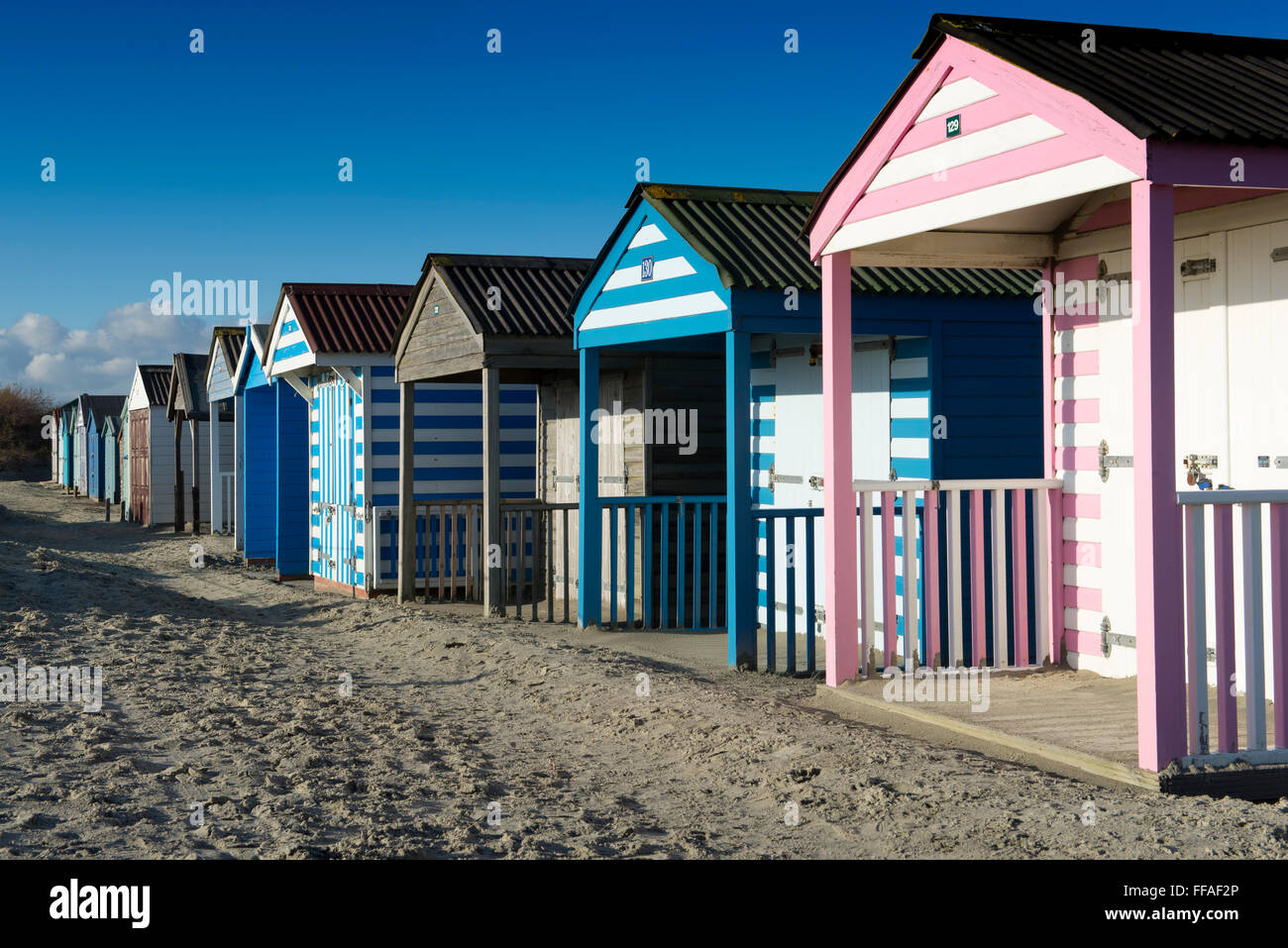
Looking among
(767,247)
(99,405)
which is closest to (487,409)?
(767,247)

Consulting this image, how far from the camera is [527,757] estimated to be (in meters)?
6.86

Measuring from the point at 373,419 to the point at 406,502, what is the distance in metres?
1.62

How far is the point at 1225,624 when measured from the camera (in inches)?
224

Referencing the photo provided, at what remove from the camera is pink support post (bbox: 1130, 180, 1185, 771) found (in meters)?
5.31

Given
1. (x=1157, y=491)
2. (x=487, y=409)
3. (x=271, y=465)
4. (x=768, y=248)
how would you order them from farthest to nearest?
(x=271, y=465) < (x=487, y=409) < (x=768, y=248) < (x=1157, y=491)

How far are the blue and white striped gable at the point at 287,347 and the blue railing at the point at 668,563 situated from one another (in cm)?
530

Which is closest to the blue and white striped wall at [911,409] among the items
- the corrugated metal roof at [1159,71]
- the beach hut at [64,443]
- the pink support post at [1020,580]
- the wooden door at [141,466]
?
the pink support post at [1020,580]

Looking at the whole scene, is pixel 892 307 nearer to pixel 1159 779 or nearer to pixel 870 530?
pixel 870 530

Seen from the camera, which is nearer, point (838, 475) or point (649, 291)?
point (838, 475)

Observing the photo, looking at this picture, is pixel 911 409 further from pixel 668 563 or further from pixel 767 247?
pixel 668 563

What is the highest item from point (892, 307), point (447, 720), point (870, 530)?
point (892, 307)
